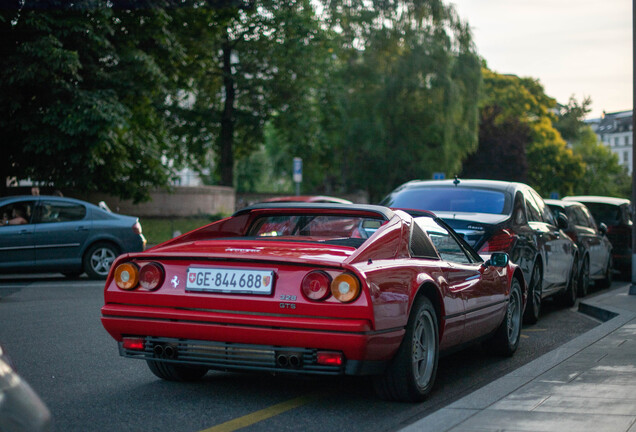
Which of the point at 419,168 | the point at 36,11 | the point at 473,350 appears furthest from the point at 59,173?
the point at 419,168

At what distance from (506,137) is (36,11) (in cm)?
4331

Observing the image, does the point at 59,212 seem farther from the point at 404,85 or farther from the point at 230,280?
the point at 404,85

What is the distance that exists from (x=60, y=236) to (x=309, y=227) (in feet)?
32.6

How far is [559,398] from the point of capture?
5.38 metres

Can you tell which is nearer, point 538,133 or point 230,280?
point 230,280

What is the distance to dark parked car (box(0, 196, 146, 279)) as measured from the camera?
49.4 feet

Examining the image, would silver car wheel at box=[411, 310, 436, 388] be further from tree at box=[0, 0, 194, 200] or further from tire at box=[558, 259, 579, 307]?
tree at box=[0, 0, 194, 200]

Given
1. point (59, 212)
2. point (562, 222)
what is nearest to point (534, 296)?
point (562, 222)

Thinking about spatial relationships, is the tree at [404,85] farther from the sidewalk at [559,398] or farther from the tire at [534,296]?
the sidewalk at [559,398]

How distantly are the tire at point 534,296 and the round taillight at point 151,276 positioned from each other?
5859 mm

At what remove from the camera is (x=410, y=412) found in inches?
216

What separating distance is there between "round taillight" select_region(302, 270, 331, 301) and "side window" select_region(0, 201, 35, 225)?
36.7 ft

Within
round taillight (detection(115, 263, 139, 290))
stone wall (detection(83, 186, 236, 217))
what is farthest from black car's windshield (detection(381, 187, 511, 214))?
stone wall (detection(83, 186, 236, 217))

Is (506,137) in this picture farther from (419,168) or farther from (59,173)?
(59,173)
